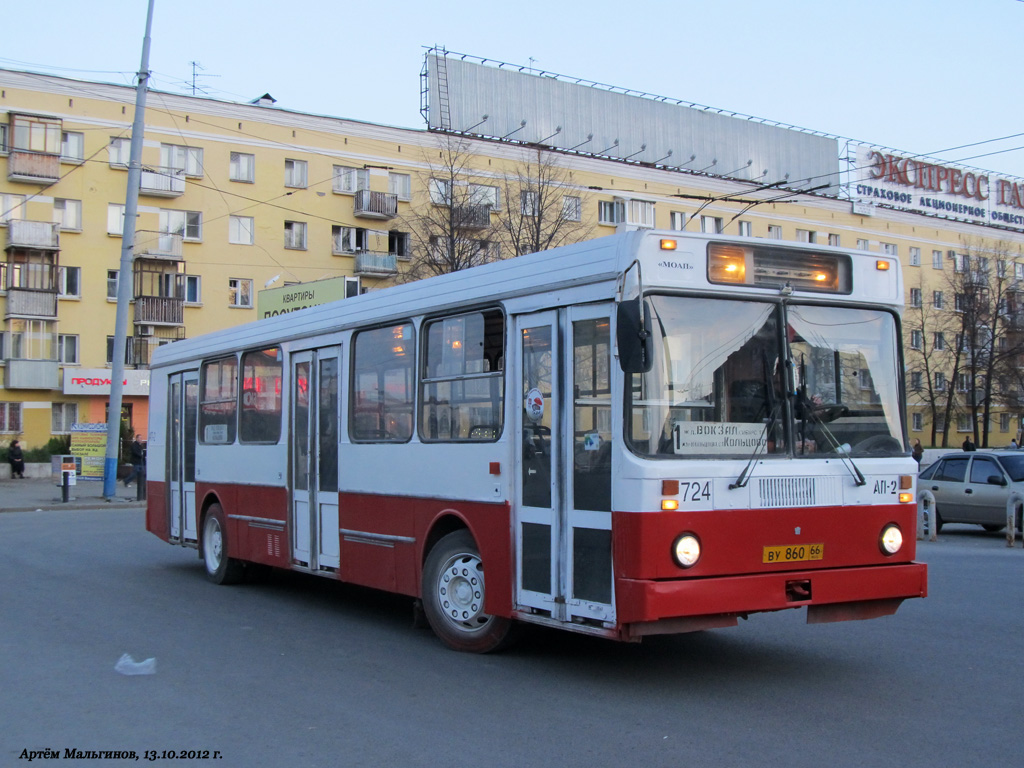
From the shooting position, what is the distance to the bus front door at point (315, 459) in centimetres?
1074

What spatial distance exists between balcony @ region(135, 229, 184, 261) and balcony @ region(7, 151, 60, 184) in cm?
427

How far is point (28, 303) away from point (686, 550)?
4434 centimetres

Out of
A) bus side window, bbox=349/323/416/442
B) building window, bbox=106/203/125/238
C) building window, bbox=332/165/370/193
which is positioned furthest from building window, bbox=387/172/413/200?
bus side window, bbox=349/323/416/442

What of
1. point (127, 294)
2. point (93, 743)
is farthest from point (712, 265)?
point (127, 294)

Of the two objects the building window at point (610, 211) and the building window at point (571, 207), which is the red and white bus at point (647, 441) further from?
the building window at point (610, 211)

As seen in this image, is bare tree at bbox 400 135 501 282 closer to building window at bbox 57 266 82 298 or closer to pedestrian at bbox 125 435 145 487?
pedestrian at bbox 125 435 145 487

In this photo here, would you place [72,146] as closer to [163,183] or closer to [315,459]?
[163,183]

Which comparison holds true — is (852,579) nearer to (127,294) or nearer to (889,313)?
(889,313)

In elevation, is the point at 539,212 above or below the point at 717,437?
above

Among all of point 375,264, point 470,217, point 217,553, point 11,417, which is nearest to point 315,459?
point 217,553

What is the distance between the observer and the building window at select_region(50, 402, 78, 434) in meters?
46.8

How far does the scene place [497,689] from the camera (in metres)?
7.43

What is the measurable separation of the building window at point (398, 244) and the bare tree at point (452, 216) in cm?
116

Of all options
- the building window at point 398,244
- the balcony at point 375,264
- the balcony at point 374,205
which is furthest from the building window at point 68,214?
the building window at point 398,244
